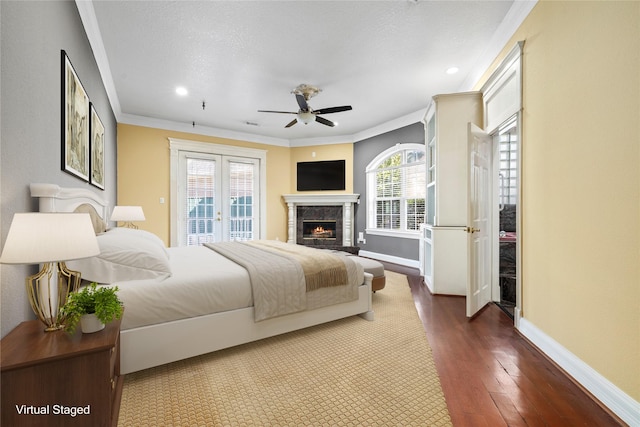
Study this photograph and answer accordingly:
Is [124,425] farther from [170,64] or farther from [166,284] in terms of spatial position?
[170,64]

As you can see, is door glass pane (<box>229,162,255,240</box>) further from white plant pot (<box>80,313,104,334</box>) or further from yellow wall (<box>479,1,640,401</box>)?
yellow wall (<box>479,1,640,401</box>)

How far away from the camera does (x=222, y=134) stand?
594cm

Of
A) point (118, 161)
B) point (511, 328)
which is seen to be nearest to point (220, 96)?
point (118, 161)

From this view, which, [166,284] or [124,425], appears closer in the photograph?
[124,425]

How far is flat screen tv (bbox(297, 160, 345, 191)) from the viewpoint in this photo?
653 centimetres

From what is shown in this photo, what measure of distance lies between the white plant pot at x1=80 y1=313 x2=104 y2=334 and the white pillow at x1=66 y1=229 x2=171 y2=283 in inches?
24.8

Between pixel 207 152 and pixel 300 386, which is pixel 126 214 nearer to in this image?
pixel 207 152

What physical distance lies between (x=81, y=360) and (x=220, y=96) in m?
3.97

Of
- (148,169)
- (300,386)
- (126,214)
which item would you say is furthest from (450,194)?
(148,169)

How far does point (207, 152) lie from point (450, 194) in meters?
4.66

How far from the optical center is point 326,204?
6.48m

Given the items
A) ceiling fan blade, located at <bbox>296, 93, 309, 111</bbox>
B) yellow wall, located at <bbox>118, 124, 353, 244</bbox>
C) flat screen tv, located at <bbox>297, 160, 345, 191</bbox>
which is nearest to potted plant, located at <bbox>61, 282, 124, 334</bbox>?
ceiling fan blade, located at <bbox>296, 93, 309, 111</bbox>

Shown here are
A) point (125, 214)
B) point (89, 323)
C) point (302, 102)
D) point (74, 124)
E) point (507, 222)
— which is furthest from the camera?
point (507, 222)

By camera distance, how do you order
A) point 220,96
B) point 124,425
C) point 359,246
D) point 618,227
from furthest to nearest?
point 359,246 < point 220,96 < point 618,227 < point 124,425
